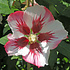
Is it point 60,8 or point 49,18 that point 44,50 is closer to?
point 49,18

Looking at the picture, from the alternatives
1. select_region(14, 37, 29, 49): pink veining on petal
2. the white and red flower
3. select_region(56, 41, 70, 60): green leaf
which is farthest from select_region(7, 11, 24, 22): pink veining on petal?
select_region(56, 41, 70, 60): green leaf

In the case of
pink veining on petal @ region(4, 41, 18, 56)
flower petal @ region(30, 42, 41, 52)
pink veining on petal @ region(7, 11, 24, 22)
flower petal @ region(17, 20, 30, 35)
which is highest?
pink veining on petal @ region(7, 11, 24, 22)

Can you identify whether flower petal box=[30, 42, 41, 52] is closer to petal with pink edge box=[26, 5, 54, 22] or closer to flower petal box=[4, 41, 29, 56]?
flower petal box=[4, 41, 29, 56]

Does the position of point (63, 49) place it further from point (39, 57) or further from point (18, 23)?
point (18, 23)

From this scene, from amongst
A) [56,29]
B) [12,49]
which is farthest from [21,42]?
[56,29]

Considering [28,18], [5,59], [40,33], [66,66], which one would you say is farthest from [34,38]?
[66,66]

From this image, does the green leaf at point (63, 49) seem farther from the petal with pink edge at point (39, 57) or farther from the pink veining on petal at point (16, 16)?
the pink veining on petal at point (16, 16)

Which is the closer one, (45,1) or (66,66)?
(45,1)

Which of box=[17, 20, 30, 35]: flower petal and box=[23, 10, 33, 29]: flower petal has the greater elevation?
box=[23, 10, 33, 29]: flower petal
